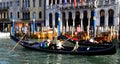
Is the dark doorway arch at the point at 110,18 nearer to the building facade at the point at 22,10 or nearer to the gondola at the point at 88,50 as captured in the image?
the building facade at the point at 22,10

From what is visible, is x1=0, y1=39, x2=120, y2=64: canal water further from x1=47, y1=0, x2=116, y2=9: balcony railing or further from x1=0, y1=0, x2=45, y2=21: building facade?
x1=0, y1=0, x2=45, y2=21: building facade

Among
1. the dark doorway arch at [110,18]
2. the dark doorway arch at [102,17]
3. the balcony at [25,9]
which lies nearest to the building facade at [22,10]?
the balcony at [25,9]

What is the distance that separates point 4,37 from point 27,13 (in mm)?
7093

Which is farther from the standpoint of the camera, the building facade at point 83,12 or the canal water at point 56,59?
the building facade at point 83,12

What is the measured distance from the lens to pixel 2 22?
44781mm

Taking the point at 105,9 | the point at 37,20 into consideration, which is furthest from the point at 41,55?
the point at 37,20

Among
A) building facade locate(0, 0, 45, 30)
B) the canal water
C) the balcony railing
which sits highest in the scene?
the balcony railing

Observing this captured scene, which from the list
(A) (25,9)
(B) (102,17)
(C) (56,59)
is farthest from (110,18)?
(C) (56,59)

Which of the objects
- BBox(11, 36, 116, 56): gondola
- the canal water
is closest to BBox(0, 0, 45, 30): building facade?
BBox(11, 36, 116, 56): gondola

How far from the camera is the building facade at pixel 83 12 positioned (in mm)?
31969

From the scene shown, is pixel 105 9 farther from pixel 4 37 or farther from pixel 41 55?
pixel 41 55

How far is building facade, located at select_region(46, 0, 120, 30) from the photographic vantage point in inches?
1259

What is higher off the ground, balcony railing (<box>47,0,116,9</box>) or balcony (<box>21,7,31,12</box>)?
balcony railing (<box>47,0,116,9</box>)

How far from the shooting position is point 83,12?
3453 cm
